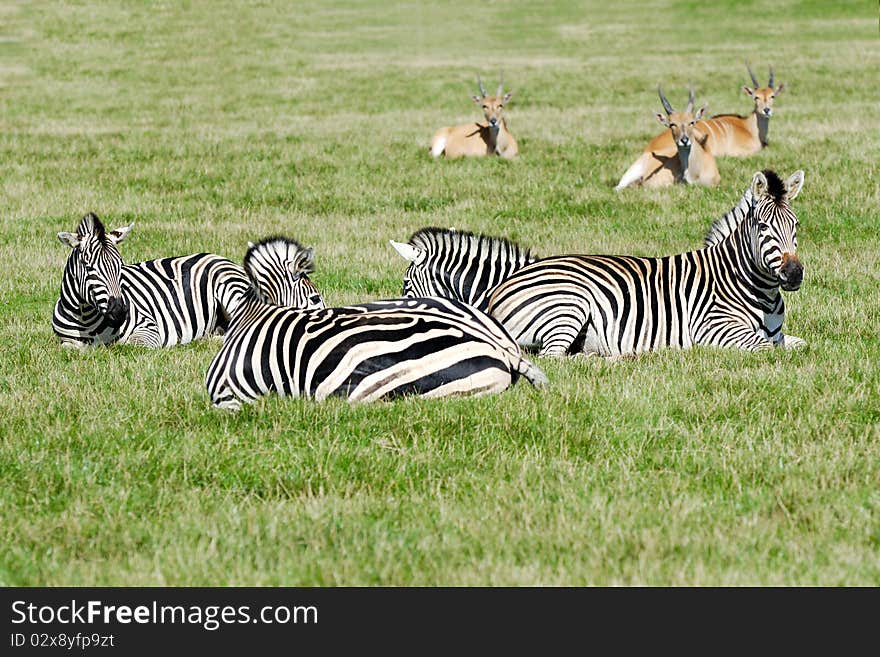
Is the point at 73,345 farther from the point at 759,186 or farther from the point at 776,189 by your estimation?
the point at 776,189

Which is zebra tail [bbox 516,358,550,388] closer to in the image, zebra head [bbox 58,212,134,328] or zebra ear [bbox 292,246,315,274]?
zebra ear [bbox 292,246,315,274]

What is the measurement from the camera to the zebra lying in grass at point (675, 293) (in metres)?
10.3

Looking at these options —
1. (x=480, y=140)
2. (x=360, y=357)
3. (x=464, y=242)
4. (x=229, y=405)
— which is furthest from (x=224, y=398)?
(x=480, y=140)

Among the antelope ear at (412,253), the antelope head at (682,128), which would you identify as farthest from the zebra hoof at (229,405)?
the antelope head at (682,128)

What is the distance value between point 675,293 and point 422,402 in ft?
12.1

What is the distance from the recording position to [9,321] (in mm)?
12250

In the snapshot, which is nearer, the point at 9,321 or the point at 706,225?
the point at 9,321

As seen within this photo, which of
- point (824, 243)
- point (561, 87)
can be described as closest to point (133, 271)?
point (824, 243)

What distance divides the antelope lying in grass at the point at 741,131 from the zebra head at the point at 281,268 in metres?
15.1

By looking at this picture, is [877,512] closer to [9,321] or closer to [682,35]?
[9,321]

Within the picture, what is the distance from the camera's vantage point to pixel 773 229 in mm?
10234

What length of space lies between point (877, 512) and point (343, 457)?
9.91ft

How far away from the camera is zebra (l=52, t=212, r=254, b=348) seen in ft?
35.3

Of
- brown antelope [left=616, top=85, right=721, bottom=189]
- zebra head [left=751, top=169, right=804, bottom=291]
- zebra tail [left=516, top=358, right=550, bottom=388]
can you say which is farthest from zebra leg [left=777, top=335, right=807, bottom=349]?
brown antelope [left=616, top=85, right=721, bottom=189]
